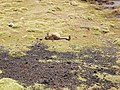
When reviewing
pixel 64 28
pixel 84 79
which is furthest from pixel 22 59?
pixel 64 28

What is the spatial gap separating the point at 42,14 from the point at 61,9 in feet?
20.6

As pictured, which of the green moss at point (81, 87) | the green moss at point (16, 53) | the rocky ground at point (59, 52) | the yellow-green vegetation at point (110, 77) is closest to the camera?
the green moss at point (81, 87)

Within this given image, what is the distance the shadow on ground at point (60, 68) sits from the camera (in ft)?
61.5

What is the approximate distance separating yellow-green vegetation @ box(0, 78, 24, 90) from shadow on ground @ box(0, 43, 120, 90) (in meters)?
0.63

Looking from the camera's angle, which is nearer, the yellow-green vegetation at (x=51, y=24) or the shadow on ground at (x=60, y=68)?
the shadow on ground at (x=60, y=68)

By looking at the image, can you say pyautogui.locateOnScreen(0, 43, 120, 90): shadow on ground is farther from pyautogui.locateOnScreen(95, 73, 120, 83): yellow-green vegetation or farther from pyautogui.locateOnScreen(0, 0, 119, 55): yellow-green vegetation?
pyautogui.locateOnScreen(0, 0, 119, 55): yellow-green vegetation

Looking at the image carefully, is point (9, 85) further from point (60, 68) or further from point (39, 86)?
point (60, 68)

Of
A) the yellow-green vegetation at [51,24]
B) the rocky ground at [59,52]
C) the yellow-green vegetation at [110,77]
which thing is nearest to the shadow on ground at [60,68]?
the rocky ground at [59,52]

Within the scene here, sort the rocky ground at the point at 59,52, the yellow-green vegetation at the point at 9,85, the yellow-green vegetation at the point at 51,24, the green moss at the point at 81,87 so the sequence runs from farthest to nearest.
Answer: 1. the yellow-green vegetation at the point at 51,24
2. the rocky ground at the point at 59,52
3. the green moss at the point at 81,87
4. the yellow-green vegetation at the point at 9,85

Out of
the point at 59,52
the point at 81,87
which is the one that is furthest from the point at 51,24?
the point at 81,87

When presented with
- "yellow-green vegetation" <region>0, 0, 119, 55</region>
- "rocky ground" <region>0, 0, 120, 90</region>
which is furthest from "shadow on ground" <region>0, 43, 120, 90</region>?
"yellow-green vegetation" <region>0, 0, 119, 55</region>

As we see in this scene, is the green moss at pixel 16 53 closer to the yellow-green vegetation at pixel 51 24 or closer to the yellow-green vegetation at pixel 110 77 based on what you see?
the yellow-green vegetation at pixel 51 24

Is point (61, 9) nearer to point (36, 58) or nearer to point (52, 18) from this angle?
point (52, 18)

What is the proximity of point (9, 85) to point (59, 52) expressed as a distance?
860cm
